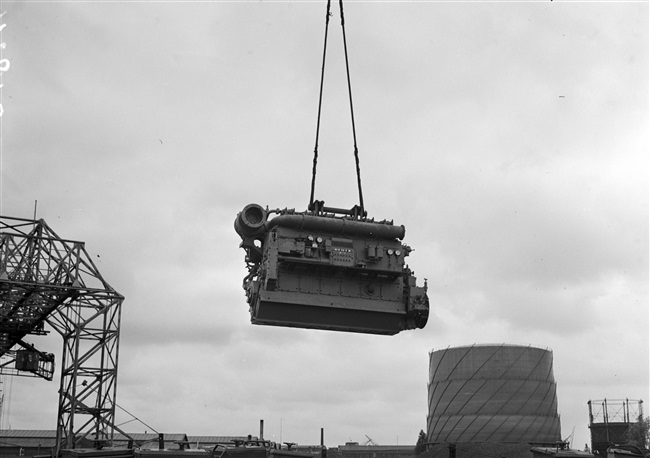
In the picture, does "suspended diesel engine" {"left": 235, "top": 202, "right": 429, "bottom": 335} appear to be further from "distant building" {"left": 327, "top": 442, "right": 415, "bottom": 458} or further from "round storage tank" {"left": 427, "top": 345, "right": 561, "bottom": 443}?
"distant building" {"left": 327, "top": 442, "right": 415, "bottom": 458}

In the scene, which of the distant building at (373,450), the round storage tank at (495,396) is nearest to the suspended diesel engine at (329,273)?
the round storage tank at (495,396)

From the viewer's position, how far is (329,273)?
2934cm

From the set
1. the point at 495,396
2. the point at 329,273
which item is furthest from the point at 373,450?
the point at 329,273

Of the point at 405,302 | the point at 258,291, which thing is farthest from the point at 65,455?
the point at 405,302

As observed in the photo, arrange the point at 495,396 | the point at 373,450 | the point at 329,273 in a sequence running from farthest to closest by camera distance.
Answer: the point at 373,450
the point at 495,396
the point at 329,273

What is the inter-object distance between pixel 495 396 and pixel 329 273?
135 feet

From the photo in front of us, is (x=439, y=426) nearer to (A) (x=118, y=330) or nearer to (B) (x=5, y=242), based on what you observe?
(A) (x=118, y=330)

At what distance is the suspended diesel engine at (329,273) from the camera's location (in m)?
28.7

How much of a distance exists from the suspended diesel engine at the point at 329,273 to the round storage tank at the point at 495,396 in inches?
1507

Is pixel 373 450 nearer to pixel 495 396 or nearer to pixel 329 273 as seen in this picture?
pixel 495 396

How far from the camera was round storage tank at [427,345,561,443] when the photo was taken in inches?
2569

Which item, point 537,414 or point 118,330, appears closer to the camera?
point 118,330

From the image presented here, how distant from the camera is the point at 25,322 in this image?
3916 centimetres

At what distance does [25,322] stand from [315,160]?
62.1ft
